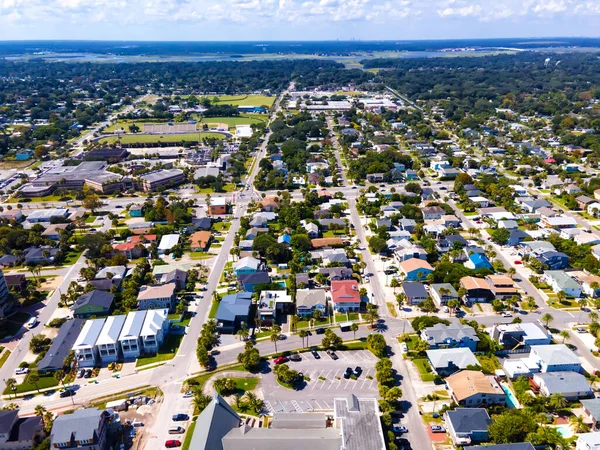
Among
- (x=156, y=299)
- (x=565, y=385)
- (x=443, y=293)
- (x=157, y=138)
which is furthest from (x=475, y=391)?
(x=157, y=138)

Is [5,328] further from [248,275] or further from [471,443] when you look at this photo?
[471,443]

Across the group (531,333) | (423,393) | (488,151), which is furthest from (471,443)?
(488,151)

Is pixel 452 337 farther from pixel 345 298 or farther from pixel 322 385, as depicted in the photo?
pixel 322 385

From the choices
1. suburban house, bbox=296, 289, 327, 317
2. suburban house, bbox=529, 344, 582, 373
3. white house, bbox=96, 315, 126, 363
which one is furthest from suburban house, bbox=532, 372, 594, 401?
white house, bbox=96, 315, 126, 363

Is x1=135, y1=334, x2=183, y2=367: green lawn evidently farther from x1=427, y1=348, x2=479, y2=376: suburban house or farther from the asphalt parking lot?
x1=427, y1=348, x2=479, y2=376: suburban house

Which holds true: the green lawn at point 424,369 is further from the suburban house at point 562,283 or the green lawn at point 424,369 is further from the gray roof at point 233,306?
the suburban house at point 562,283

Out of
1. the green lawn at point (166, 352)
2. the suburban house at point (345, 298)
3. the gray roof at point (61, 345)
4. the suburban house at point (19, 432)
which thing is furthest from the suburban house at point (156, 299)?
the suburban house at point (345, 298)
